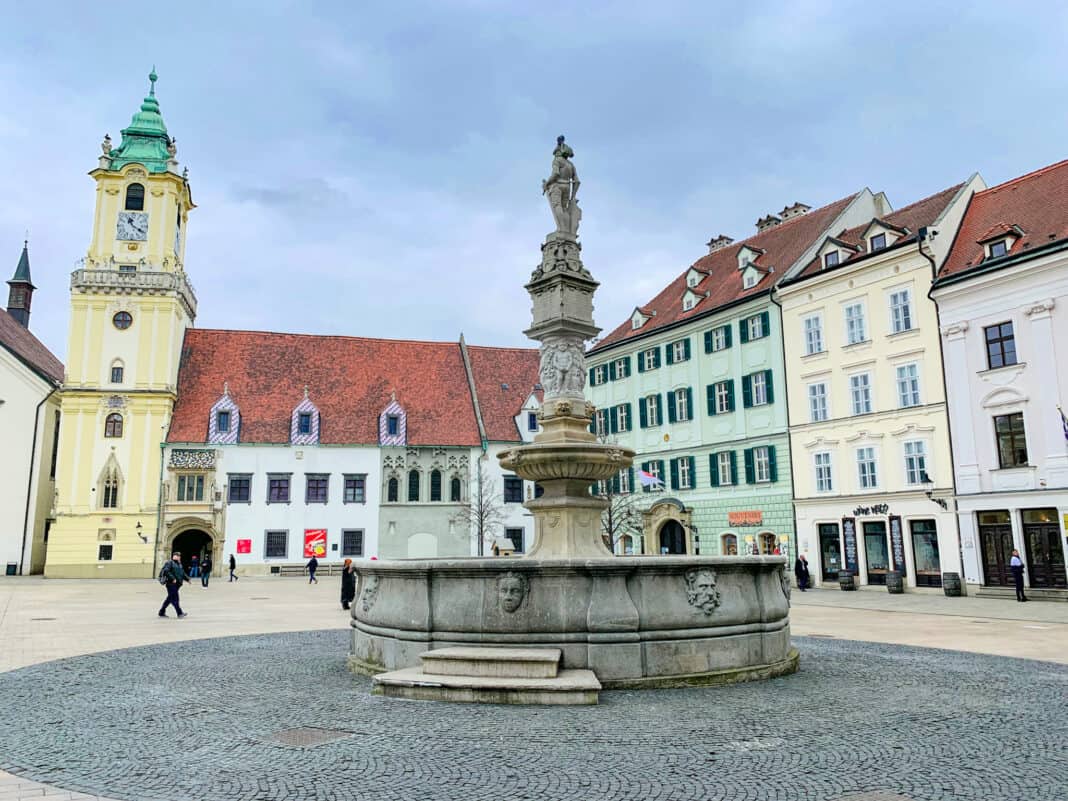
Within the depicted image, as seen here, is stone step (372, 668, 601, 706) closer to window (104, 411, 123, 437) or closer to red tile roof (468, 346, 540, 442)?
red tile roof (468, 346, 540, 442)

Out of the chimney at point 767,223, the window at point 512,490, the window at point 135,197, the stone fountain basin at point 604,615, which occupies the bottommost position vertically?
the stone fountain basin at point 604,615

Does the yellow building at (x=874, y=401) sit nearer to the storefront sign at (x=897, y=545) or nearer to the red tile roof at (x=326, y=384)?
the storefront sign at (x=897, y=545)

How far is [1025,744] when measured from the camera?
21.5 feet

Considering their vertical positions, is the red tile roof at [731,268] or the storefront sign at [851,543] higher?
the red tile roof at [731,268]

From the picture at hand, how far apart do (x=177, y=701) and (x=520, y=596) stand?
142 inches

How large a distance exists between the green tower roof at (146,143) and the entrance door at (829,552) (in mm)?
41969

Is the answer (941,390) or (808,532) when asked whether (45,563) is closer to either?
(808,532)

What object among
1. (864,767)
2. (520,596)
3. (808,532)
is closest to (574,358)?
(520,596)

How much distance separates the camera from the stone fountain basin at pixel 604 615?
28.7ft

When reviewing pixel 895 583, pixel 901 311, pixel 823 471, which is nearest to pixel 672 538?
pixel 823 471

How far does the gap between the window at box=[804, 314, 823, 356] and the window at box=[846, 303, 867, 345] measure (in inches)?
47.4

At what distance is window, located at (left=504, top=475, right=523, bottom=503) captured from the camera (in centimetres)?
5100

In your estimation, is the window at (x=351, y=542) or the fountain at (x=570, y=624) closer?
the fountain at (x=570, y=624)

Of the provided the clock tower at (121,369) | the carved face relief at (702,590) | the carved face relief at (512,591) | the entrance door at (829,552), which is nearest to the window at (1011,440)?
the entrance door at (829,552)
